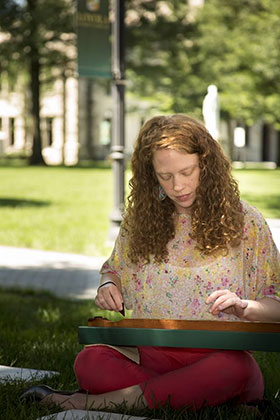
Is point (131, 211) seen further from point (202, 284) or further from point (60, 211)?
point (60, 211)

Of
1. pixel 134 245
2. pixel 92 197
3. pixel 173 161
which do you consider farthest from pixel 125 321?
pixel 92 197

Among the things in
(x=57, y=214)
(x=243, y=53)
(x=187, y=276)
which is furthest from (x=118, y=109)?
(x=243, y=53)

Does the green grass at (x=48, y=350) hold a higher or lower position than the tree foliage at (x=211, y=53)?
lower

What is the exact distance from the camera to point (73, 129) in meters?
54.6

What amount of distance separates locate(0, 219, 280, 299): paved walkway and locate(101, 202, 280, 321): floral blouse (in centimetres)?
356

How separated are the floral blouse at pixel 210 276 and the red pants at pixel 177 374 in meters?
0.16

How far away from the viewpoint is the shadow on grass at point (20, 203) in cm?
1661

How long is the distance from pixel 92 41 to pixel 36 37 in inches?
1063

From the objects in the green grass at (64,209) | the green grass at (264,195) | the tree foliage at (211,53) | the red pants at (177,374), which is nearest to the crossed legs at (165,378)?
the red pants at (177,374)

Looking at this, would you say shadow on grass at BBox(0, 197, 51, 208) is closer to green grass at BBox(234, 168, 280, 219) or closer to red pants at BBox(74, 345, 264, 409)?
green grass at BBox(234, 168, 280, 219)

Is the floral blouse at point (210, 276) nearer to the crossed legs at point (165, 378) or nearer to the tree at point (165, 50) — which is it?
the crossed legs at point (165, 378)

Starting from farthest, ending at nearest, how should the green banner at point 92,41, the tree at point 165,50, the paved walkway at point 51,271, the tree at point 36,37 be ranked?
1. the tree at point 165,50
2. the tree at point 36,37
3. the green banner at point 92,41
4. the paved walkway at point 51,271

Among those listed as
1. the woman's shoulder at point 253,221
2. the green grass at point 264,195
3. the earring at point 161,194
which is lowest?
the green grass at point 264,195

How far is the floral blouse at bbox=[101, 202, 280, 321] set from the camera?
10.4 feet
